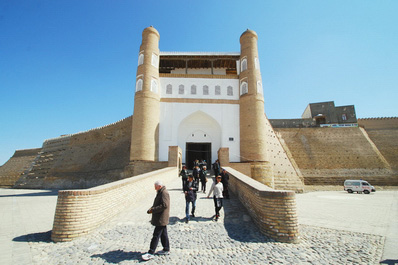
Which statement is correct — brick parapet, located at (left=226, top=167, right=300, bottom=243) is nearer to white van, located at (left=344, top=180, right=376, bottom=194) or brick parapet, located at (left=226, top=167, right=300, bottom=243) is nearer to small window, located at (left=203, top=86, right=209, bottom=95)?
small window, located at (left=203, top=86, right=209, bottom=95)

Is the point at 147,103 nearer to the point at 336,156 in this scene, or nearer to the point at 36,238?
the point at 36,238

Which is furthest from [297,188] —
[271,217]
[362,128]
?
[362,128]

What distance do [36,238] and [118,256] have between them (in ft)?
6.61

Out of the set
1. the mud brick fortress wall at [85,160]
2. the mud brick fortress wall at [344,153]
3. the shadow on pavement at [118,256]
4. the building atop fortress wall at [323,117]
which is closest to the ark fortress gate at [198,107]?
the mud brick fortress wall at [85,160]

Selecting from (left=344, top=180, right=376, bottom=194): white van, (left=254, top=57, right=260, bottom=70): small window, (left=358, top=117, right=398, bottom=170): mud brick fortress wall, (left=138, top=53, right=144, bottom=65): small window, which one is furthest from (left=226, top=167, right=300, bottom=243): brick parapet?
(left=358, top=117, right=398, bottom=170): mud brick fortress wall

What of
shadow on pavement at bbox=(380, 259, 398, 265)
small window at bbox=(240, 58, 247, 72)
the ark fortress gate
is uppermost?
small window at bbox=(240, 58, 247, 72)

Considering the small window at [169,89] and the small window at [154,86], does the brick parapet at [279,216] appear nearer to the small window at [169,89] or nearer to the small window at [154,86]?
the small window at [154,86]

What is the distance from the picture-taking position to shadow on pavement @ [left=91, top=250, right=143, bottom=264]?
295cm

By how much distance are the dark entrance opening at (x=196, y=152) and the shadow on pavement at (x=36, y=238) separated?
12.6 metres

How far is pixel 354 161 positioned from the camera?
23094 mm

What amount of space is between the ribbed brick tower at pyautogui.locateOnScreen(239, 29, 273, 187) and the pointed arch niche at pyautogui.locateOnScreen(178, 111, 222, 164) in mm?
2200

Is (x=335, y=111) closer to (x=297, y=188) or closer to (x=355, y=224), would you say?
(x=297, y=188)

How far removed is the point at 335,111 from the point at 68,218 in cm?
3653

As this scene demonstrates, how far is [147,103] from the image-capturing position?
14.5 m
